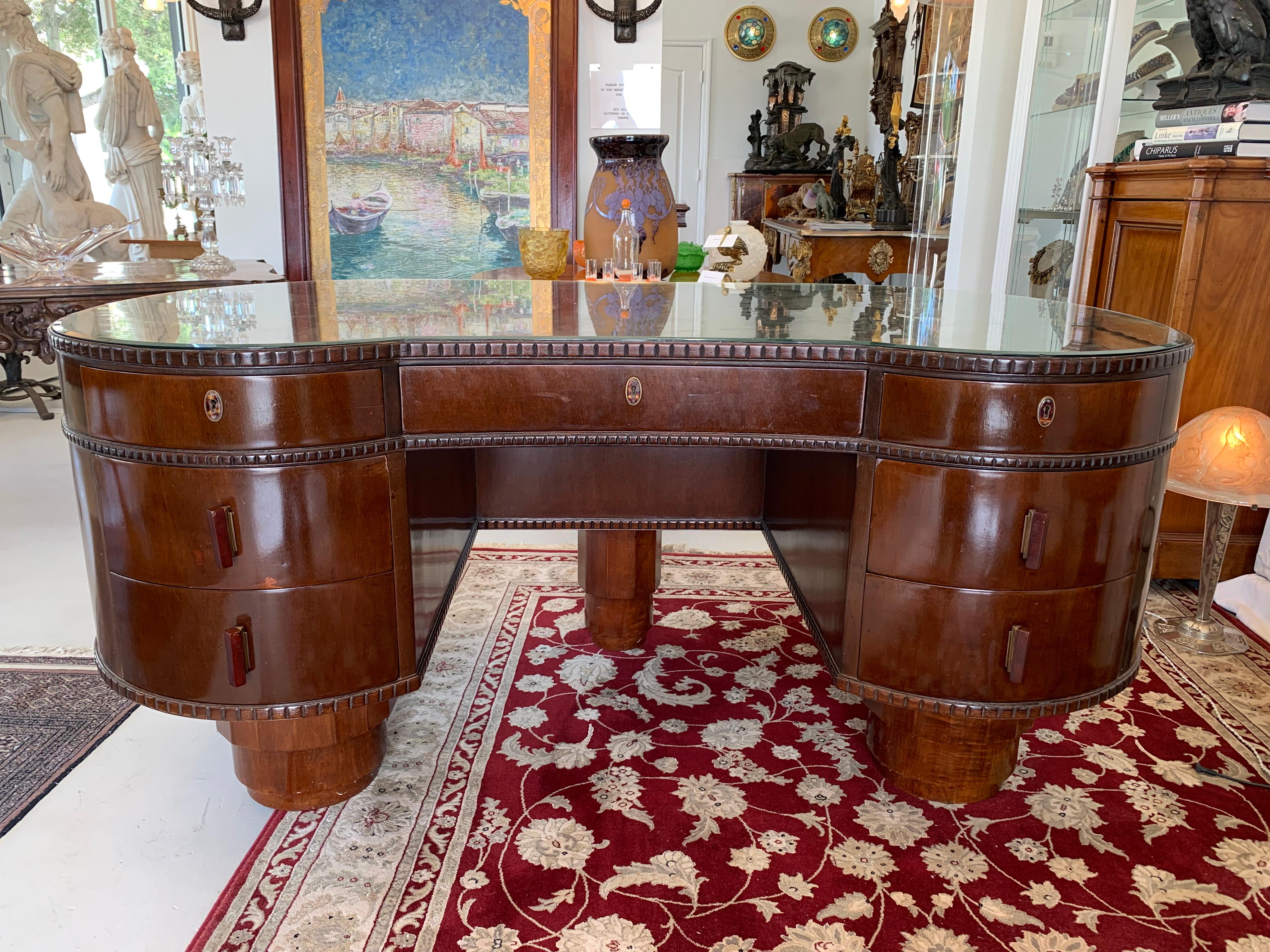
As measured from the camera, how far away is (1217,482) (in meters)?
2.55

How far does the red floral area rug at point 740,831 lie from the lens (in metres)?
1.59

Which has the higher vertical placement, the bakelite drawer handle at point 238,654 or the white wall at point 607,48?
the white wall at point 607,48

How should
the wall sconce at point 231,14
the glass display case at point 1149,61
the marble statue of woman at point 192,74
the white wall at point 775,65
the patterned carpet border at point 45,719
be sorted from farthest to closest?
the white wall at point 775,65, the marble statue of woman at point 192,74, the wall sconce at point 231,14, the glass display case at point 1149,61, the patterned carpet border at point 45,719

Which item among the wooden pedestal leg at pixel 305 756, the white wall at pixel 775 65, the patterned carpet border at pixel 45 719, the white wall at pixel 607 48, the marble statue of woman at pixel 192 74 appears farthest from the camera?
the white wall at pixel 775 65

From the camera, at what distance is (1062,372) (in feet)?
5.04

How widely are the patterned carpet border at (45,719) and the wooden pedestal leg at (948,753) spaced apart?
171 cm

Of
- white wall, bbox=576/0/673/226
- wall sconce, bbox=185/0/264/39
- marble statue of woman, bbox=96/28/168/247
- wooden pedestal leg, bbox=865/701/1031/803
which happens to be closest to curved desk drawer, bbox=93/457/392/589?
wooden pedestal leg, bbox=865/701/1031/803

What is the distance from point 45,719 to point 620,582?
4.61 feet

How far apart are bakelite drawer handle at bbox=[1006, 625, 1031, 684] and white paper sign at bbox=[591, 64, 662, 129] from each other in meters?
3.90

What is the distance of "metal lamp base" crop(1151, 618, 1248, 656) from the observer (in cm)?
268

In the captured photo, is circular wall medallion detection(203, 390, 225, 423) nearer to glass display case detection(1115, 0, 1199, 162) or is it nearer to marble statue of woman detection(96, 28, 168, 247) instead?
glass display case detection(1115, 0, 1199, 162)

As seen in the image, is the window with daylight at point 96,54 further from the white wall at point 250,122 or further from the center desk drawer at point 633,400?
the center desk drawer at point 633,400

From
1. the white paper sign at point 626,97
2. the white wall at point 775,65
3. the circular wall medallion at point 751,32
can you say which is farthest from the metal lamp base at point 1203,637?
the circular wall medallion at point 751,32

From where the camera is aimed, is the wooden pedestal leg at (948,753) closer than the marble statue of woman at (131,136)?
Yes
